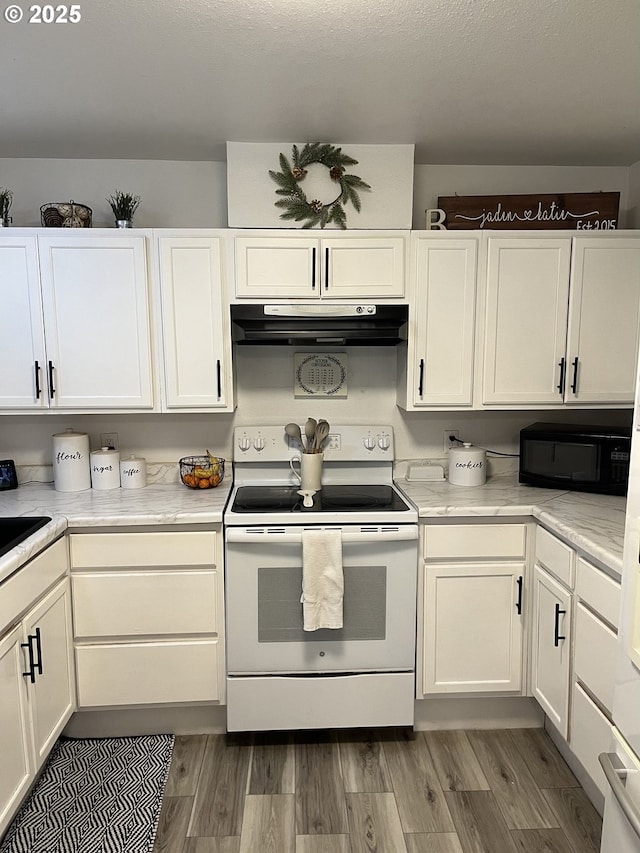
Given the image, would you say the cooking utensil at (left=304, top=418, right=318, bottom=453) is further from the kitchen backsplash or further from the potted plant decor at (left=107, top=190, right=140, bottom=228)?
the potted plant decor at (left=107, top=190, right=140, bottom=228)

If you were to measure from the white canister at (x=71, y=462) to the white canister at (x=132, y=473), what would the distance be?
16 cm

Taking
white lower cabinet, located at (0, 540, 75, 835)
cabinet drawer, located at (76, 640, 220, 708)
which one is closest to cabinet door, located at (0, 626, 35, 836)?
white lower cabinet, located at (0, 540, 75, 835)

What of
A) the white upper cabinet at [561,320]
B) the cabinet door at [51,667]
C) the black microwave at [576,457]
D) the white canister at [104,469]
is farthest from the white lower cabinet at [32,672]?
the black microwave at [576,457]

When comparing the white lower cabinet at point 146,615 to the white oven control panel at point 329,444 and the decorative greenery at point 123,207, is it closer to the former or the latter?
the white oven control panel at point 329,444

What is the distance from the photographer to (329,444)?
9.06 ft

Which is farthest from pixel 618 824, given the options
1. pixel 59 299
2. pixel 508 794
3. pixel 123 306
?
pixel 59 299

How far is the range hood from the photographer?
7.77 ft

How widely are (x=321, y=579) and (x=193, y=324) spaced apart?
3.92ft

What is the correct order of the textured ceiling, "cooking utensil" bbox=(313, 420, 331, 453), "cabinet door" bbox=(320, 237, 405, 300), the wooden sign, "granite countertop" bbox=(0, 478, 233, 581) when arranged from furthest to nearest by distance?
"cooking utensil" bbox=(313, 420, 331, 453) < the wooden sign < "cabinet door" bbox=(320, 237, 405, 300) < "granite countertop" bbox=(0, 478, 233, 581) < the textured ceiling

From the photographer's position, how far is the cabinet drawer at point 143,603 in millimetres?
2229

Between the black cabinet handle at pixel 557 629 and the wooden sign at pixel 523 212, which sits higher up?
the wooden sign at pixel 523 212

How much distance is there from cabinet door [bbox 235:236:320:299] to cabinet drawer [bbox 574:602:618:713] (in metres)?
1.62

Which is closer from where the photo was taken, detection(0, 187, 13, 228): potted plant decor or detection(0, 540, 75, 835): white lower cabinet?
detection(0, 540, 75, 835): white lower cabinet

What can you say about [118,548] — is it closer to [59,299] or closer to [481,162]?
[59,299]
